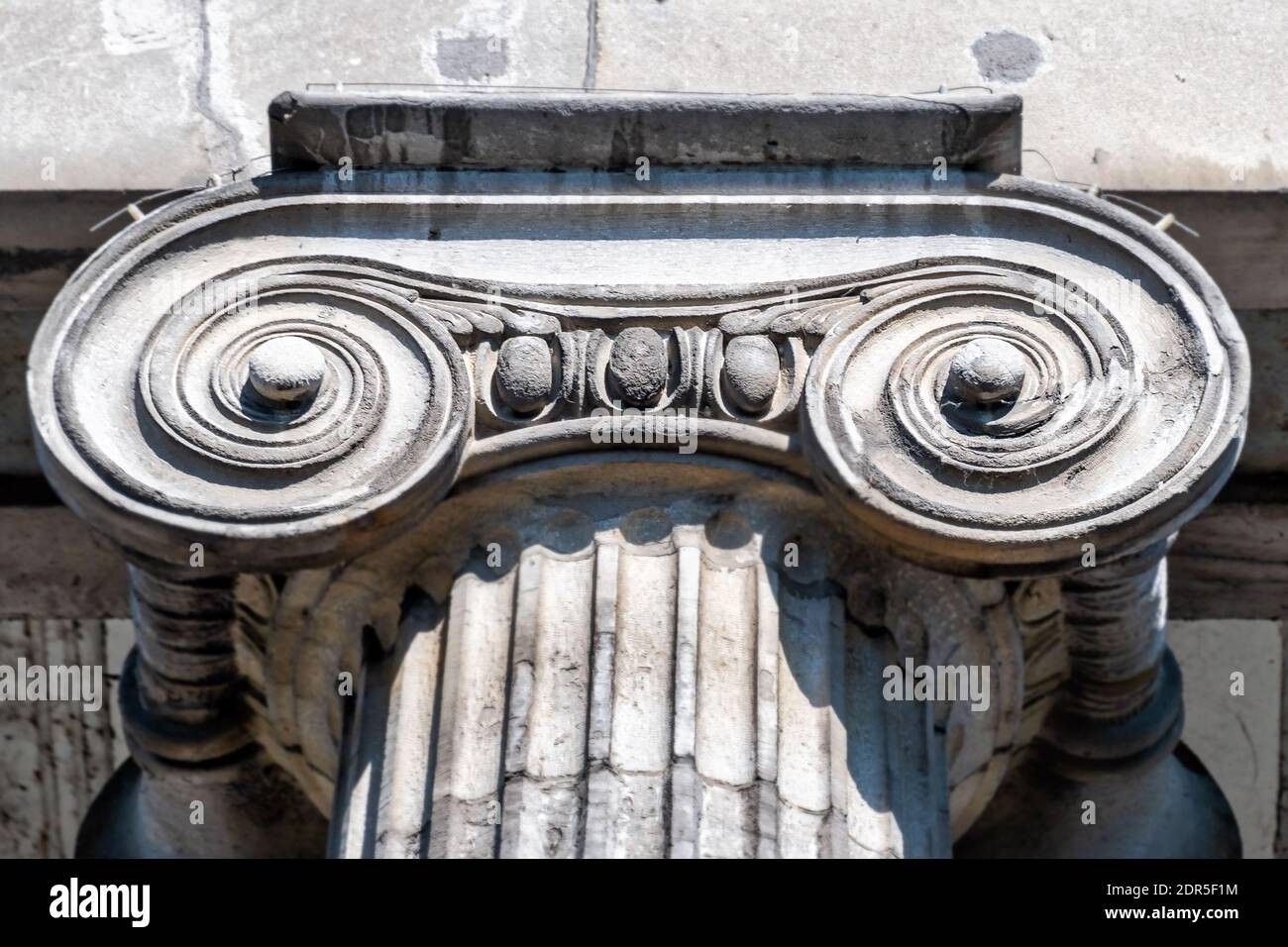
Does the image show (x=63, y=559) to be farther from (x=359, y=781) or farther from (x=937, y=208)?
(x=937, y=208)

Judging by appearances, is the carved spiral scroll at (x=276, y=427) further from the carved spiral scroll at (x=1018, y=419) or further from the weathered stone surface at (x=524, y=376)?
the carved spiral scroll at (x=1018, y=419)

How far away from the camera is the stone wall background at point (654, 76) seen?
647cm

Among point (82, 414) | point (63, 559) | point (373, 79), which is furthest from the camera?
point (63, 559)

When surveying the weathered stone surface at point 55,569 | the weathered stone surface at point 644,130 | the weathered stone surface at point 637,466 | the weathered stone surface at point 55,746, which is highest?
the weathered stone surface at point 644,130

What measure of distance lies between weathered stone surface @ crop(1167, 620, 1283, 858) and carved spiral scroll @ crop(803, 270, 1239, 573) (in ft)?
10.8

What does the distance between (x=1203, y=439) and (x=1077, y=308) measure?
1.33 ft

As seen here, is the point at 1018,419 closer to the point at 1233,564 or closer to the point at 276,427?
the point at 276,427

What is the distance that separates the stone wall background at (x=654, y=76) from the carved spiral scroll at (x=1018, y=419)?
0.74 meters

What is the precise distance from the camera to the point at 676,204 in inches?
236

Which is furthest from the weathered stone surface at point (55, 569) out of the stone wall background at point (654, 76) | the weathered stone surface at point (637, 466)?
the weathered stone surface at point (637, 466)

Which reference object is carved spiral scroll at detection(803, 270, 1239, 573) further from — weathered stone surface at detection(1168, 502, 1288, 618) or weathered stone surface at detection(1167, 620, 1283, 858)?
weathered stone surface at detection(1167, 620, 1283, 858)

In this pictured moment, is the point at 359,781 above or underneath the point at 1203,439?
underneath
